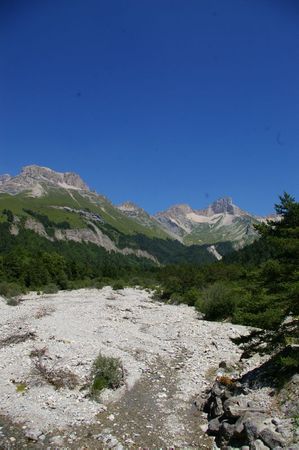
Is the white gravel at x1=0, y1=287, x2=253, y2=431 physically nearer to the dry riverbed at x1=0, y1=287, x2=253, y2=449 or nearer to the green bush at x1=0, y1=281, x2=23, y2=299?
the dry riverbed at x1=0, y1=287, x2=253, y2=449

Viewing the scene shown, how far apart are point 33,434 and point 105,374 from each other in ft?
21.2

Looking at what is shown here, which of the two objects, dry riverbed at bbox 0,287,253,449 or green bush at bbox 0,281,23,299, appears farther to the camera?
green bush at bbox 0,281,23,299

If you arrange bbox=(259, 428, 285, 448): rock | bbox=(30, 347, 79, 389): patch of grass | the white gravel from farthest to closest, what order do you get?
bbox=(30, 347, 79, 389): patch of grass
the white gravel
bbox=(259, 428, 285, 448): rock

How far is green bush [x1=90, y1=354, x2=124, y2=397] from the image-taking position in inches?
933

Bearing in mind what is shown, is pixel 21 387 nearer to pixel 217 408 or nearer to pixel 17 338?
pixel 17 338

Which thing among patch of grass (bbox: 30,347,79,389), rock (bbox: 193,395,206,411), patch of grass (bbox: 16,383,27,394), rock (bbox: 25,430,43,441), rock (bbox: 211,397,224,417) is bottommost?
rock (bbox: 25,430,43,441)

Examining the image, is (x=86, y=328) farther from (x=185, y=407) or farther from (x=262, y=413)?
(x=262, y=413)

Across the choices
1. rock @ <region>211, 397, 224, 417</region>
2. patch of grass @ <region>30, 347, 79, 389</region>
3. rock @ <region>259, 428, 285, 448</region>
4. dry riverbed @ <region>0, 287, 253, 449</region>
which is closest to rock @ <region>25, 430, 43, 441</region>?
dry riverbed @ <region>0, 287, 253, 449</region>

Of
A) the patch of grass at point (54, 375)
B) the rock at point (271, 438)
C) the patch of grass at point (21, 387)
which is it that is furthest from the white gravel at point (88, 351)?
the rock at point (271, 438)

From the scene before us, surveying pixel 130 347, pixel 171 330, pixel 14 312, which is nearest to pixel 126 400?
pixel 130 347

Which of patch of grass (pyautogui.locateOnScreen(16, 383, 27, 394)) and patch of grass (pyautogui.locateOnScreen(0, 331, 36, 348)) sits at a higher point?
patch of grass (pyautogui.locateOnScreen(0, 331, 36, 348))

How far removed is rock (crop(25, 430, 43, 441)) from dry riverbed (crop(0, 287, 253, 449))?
5cm

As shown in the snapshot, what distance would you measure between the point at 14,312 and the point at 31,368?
22.6m

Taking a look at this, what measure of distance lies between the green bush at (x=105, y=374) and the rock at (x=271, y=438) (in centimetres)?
1022
